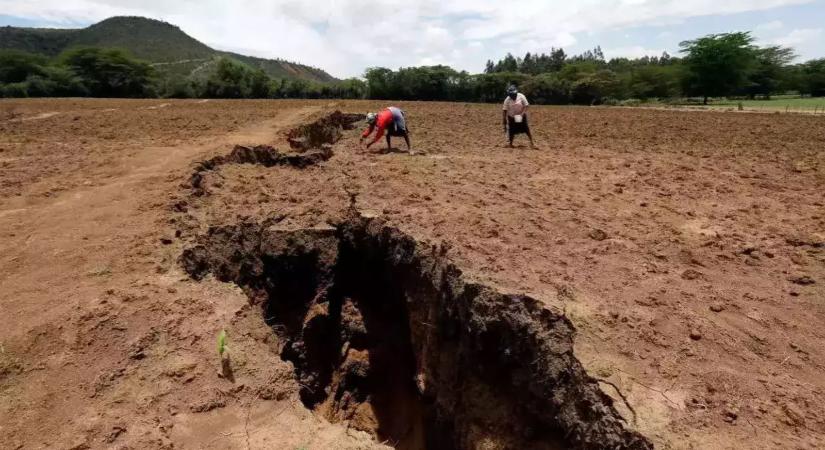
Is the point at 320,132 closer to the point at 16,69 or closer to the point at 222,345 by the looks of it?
the point at 222,345

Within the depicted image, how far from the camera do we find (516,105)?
10320 millimetres

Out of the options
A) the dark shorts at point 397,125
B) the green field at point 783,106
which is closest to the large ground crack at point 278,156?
the dark shorts at point 397,125

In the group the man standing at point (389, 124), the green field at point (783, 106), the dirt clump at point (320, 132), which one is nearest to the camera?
the man standing at point (389, 124)

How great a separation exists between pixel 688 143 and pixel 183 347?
1146cm

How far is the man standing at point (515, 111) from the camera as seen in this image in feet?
33.6

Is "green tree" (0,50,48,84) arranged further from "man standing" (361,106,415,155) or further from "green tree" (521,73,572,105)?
"man standing" (361,106,415,155)

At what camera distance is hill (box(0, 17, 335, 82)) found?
280 feet

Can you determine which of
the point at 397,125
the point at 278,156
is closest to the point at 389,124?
the point at 397,125

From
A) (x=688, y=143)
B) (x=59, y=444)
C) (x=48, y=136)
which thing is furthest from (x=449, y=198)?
(x=48, y=136)

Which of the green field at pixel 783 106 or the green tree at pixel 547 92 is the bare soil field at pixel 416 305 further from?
the green tree at pixel 547 92

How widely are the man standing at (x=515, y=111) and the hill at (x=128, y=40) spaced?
7896 centimetres

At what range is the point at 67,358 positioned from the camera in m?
4.00

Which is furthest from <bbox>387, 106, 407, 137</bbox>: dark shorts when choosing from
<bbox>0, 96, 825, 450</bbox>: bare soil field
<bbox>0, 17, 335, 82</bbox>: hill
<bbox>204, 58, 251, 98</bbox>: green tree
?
<bbox>0, 17, 335, 82</bbox>: hill

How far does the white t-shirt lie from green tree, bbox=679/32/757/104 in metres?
35.4
